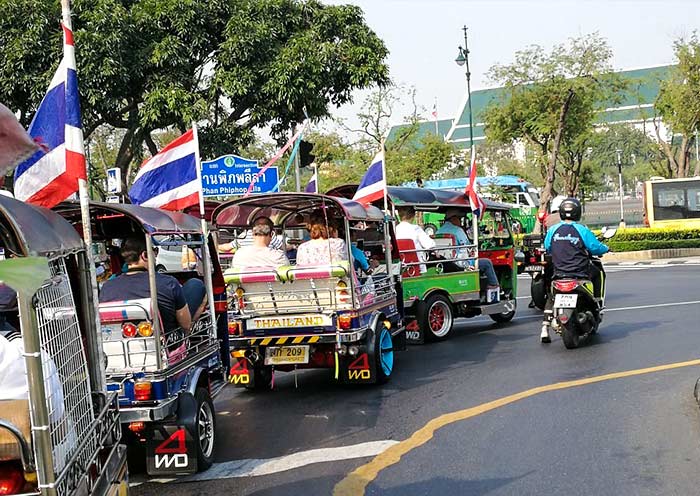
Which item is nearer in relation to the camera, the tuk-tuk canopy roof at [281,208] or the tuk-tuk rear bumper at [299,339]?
the tuk-tuk rear bumper at [299,339]

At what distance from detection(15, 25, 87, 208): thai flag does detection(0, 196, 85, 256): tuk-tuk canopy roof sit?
69cm

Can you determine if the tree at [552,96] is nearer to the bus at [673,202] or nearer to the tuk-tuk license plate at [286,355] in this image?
the bus at [673,202]

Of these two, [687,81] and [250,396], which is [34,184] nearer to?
A: [250,396]

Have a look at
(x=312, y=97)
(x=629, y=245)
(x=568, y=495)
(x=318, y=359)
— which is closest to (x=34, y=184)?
(x=568, y=495)

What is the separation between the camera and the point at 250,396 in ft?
29.4

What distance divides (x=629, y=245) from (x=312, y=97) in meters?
13.6

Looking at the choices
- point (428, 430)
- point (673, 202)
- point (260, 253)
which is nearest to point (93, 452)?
point (428, 430)

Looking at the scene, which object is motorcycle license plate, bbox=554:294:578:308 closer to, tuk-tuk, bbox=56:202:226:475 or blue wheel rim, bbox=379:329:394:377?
blue wheel rim, bbox=379:329:394:377

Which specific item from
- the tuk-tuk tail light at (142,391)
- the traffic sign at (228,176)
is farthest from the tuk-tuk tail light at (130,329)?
the traffic sign at (228,176)

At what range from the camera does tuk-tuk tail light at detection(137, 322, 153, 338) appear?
613 centimetres

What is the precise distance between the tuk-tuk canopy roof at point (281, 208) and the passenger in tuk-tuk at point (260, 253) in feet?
1.06

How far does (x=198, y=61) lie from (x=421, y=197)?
939 cm

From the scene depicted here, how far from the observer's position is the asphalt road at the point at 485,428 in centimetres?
562

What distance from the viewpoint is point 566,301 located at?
10219 mm
